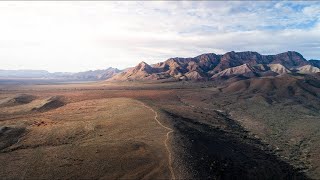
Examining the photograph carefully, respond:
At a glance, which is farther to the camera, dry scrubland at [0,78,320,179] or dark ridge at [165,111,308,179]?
dark ridge at [165,111,308,179]

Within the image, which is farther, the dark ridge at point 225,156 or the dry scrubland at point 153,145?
the dark ridge at point 225,156

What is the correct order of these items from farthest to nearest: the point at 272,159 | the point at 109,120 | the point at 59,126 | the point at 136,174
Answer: the point at 109,120 < the point at 59,126 < the point at 272,159 < the point at 136,174

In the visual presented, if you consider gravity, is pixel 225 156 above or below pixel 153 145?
below

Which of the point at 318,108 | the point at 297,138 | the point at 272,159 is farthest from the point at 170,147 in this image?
the point at 318,108

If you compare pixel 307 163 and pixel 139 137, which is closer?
pixel 307 163

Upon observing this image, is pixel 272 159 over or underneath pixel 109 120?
underneath

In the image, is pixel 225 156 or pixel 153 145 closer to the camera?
pixel 153 145

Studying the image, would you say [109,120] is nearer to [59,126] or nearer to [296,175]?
[59,126]

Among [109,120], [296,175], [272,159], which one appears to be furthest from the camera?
[109,120]
